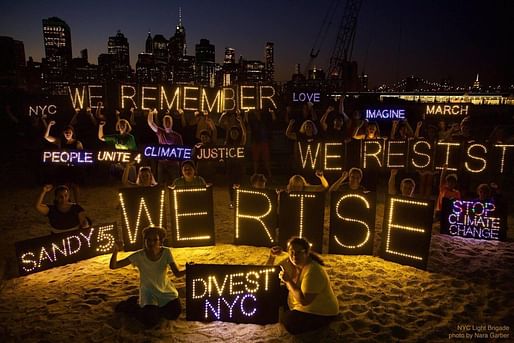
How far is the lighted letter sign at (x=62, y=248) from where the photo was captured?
656 cm

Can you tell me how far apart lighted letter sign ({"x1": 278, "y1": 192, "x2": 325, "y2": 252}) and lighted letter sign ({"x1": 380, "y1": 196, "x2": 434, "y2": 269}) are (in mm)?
1134

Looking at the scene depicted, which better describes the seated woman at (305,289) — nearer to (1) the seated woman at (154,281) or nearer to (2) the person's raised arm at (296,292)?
(2) the person's raised arm at (296,292)

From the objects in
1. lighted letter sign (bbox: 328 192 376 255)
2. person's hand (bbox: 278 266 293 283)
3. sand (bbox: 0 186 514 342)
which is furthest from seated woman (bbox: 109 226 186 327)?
lighted letter sign (bbox: 328 192 376 255)

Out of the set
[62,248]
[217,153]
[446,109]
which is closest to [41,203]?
[62,248]

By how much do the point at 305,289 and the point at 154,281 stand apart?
1911mm

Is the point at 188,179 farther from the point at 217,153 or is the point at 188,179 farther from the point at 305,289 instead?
the point at 305,289

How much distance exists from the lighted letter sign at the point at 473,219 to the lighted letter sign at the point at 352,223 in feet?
7.27

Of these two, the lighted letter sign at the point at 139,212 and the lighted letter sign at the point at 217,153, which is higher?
the lighted letter sign at the point at 217,153

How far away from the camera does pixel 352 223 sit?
7387 millimetres

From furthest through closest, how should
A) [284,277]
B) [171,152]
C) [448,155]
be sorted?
[448,155] → [171,152] → [284,277]

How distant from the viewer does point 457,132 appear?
1077 centimetres

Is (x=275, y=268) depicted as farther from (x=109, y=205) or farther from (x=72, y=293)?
(x=109, y=205)

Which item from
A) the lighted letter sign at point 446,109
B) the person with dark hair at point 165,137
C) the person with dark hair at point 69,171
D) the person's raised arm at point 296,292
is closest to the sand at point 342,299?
the person's raised arm at point 296,292

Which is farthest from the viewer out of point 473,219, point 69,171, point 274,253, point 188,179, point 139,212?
point 69,171
